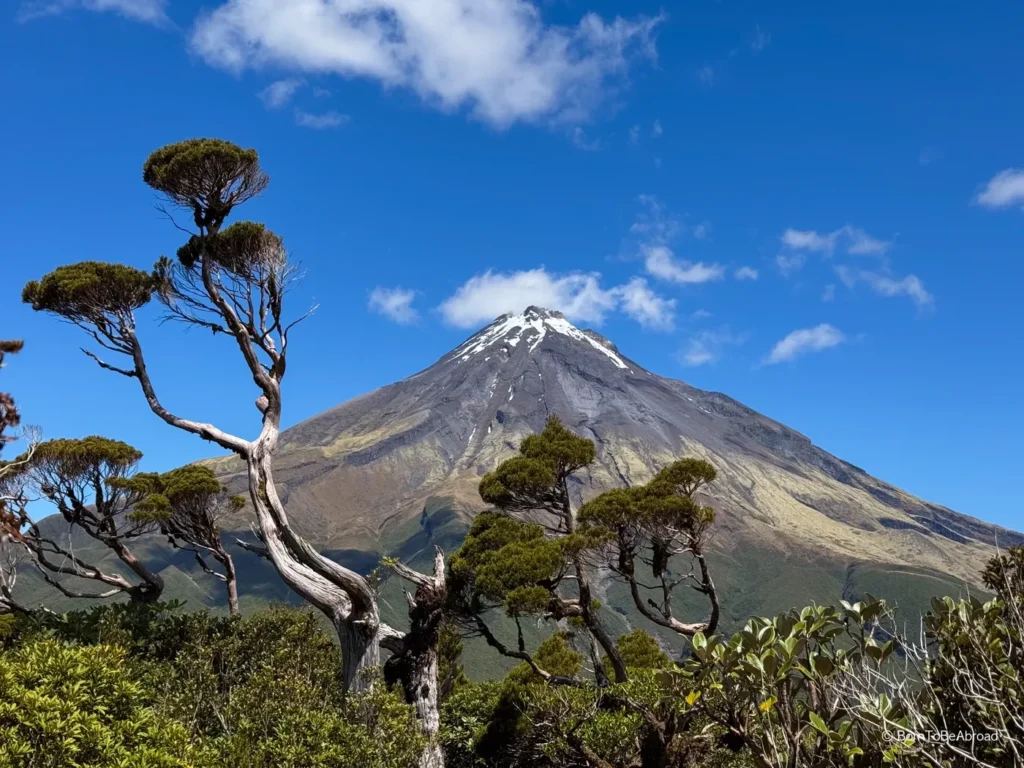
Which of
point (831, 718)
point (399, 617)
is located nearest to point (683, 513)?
point (831, 718)

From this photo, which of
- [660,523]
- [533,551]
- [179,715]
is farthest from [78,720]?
[660,523]

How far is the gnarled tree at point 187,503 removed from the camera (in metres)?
24.4

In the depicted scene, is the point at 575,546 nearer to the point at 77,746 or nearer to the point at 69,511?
the point at 77,746

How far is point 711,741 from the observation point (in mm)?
12156

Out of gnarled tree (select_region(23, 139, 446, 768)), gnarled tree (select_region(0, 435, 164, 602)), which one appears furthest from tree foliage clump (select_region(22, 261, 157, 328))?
gnarled tree (select_region(0, 435, 164, 602))

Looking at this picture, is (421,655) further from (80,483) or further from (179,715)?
(80,483)

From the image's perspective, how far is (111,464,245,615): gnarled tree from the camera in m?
24.4

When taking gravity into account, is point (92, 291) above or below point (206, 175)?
below

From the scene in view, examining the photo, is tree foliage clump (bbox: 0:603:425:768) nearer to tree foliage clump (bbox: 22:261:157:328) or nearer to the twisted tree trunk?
the twisted tree trunk

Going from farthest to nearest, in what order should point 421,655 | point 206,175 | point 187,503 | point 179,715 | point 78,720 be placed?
point 187,503 → point 206,175 → point 421,655 → point 179,715 → point 78,720

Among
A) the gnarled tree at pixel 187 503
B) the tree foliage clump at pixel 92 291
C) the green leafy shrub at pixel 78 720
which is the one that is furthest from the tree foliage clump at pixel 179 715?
the gnarled tree at pixel 187 503

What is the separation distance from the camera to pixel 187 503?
2572 cm

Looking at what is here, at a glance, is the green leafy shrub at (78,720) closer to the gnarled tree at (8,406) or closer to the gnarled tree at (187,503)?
the gnarled tree at (8,406)

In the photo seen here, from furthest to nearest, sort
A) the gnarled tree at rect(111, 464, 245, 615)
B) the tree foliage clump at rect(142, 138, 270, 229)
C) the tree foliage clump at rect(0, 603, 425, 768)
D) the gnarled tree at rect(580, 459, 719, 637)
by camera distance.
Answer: the gnarled tree at rect(111, 464, 245, 615) → the gnarled tree at rect(580, 459, 719, 637) → the tree foliage clump at rect(142, 138, 270, 229) → the tree foliage clump at rect(0, 603, 425, 768)
